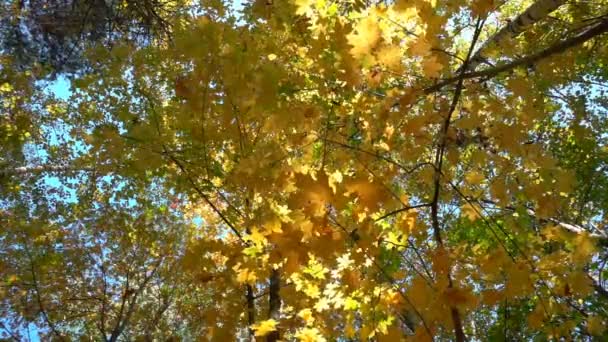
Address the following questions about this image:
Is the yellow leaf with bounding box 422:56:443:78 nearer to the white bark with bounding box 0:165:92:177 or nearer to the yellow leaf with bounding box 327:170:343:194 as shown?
the yellow leaf with bounding box 327:170:343:194

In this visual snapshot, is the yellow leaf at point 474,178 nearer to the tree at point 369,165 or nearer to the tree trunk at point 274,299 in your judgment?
the tree at point 369,165

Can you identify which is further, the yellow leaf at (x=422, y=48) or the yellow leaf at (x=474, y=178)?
the yellow leaf at (x=474, y=178)

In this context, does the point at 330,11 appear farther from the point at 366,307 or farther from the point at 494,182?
the point at 366,307

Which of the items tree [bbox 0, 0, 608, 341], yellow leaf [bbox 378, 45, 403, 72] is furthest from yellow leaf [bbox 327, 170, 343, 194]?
yellow leaf [bbox 378, 45, 403, 72]

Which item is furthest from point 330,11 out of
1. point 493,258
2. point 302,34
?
point 493,258

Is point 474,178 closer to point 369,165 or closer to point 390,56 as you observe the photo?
point 369,165

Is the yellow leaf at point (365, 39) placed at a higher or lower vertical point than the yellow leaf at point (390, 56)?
higher

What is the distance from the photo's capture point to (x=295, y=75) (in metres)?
2.71

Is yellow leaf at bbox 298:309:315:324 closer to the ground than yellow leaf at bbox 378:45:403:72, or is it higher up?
closer to the ground

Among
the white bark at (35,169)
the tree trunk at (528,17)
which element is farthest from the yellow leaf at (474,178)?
the white bark at (35,169)

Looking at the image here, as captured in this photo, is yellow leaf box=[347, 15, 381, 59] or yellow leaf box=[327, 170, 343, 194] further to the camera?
yellow leaf box=[327, 170, 343, 194]

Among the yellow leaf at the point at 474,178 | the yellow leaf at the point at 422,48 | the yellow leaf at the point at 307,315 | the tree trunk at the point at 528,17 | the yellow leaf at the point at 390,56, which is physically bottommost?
the yellow leaf at the point at 307,315

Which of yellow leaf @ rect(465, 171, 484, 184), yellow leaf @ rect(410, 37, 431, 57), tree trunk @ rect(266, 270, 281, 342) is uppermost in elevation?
tree trunk @ rect(266, 270, 281, 342)

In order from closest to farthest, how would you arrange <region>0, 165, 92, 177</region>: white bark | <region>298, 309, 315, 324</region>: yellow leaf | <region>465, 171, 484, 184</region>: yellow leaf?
<region>465, 171, 484, 184</region>: yellow leaf, <region>298, 309, 315, 324</region>: yellow leaf, <region>0, 165, 92, 177</region>: white bark
